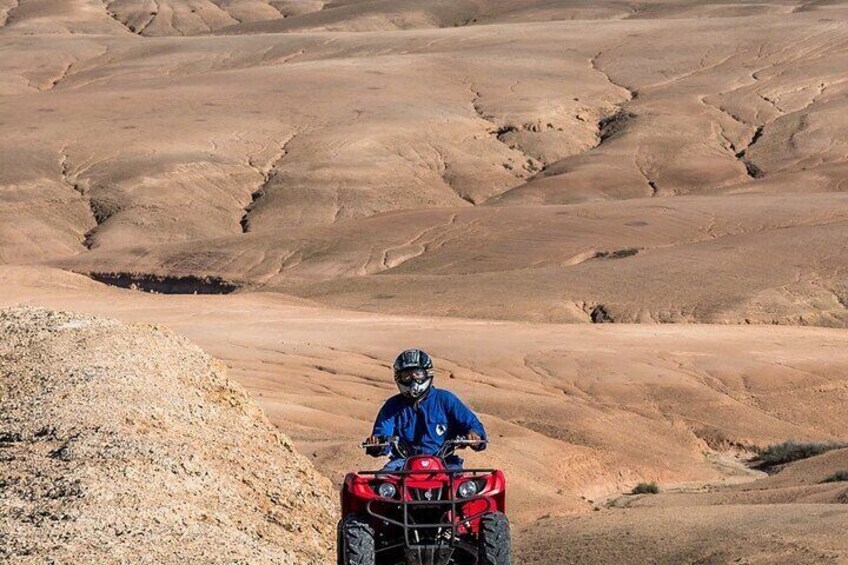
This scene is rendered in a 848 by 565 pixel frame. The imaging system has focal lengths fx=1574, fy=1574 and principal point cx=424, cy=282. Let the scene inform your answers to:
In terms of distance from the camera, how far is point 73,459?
31.5ft

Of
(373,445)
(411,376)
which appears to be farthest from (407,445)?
(411,376)

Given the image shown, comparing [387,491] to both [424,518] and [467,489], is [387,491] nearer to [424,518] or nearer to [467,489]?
[424,518]

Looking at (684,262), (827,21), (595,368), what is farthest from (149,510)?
(827,21)

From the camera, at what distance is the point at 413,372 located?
886 cm

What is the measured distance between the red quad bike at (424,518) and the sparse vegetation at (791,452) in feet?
50.6

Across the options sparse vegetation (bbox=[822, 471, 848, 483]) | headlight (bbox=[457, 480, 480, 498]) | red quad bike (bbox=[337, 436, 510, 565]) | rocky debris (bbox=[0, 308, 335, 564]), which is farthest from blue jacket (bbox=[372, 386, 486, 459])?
sparse vegetation (bbox=[822, 471, 848, 483])


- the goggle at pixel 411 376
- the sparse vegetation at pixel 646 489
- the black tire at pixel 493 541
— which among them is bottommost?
the sparse vegetation at pixel 646 489

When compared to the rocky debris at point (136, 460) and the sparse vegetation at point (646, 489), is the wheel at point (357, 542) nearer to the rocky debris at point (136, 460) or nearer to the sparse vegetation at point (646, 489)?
the rocky debris at point (136, 460)

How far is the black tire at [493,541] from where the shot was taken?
8.29 m

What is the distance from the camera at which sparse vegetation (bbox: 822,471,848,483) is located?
18219 mm

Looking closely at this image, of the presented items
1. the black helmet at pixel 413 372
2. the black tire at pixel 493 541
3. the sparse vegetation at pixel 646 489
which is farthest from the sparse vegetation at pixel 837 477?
the black tire at pixel 493 541

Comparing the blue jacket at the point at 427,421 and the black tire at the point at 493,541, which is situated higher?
the blue jacket at the point at 427,421

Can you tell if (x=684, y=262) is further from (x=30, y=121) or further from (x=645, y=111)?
(x=30, y=121)

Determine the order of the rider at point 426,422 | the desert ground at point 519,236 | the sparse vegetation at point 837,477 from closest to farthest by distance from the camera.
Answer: the rider at point 426,422 < the sparse vegetation at point 837,477 < the desert ground at point 519,236
